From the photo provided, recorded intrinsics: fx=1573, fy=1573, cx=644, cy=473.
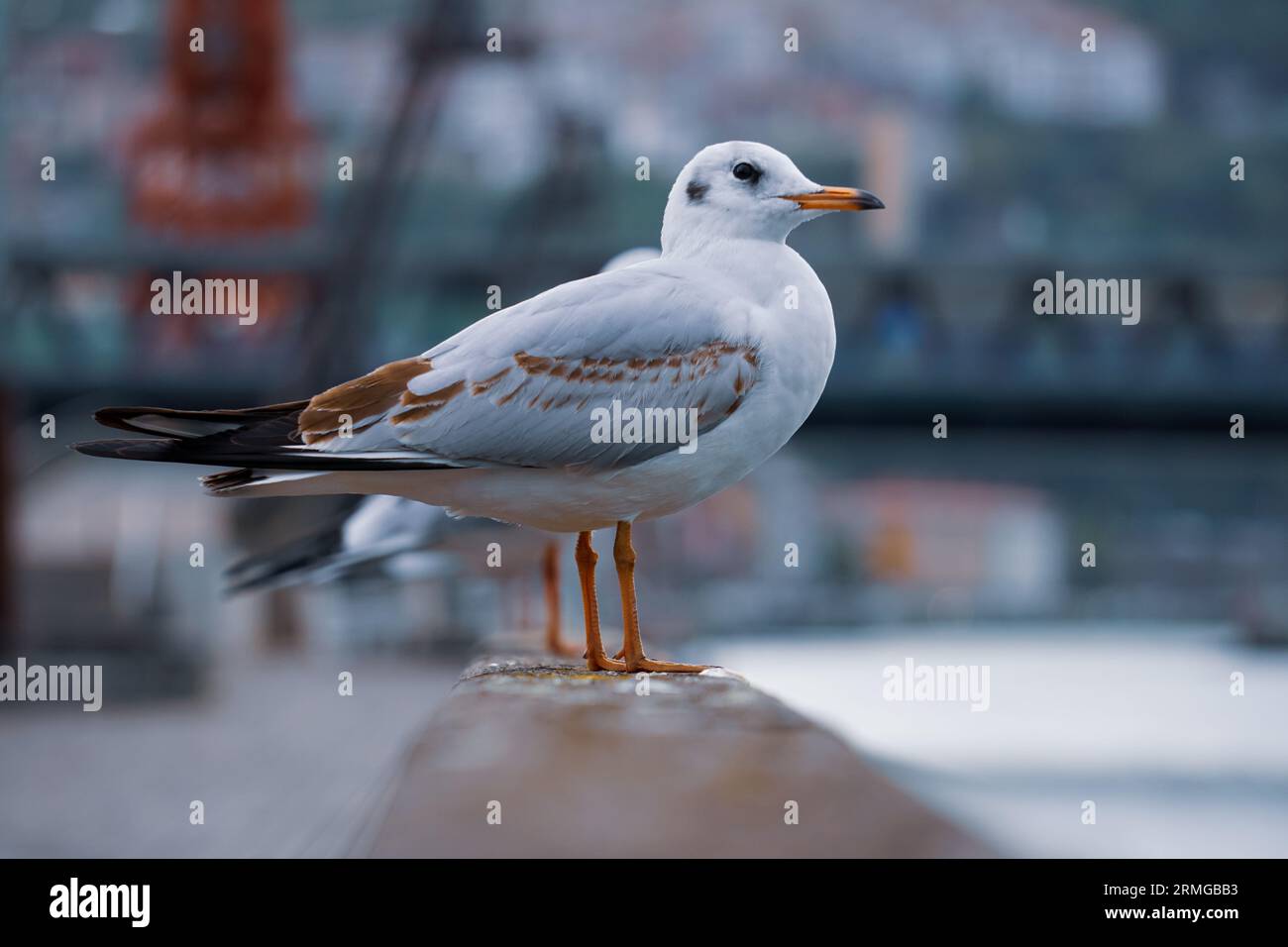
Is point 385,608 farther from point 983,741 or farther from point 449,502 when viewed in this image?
point 449,502

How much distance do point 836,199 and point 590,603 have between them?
943 mm

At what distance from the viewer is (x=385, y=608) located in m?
16.6

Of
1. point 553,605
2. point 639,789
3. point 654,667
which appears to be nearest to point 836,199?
point 654,667

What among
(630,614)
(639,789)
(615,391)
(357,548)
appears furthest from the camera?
(357,548)

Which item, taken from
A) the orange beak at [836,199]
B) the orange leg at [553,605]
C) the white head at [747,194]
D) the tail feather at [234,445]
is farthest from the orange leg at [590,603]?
the orange leg at [553,605]

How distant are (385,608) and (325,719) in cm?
307

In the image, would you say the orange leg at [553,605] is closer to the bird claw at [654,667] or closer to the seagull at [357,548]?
the seagull at [357,548]

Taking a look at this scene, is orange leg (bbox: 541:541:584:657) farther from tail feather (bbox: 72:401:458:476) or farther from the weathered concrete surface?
tail feather (bbox: 72:401:458:476)

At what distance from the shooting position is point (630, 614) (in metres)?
3.16

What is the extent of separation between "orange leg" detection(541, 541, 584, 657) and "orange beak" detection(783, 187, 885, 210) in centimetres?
181

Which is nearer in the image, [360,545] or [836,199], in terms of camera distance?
[836,199]

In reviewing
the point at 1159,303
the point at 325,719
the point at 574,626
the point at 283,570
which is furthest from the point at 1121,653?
the point at 283,570

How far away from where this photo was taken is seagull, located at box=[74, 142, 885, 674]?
2.88 m

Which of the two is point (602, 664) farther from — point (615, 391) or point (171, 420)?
point (171, 420)
